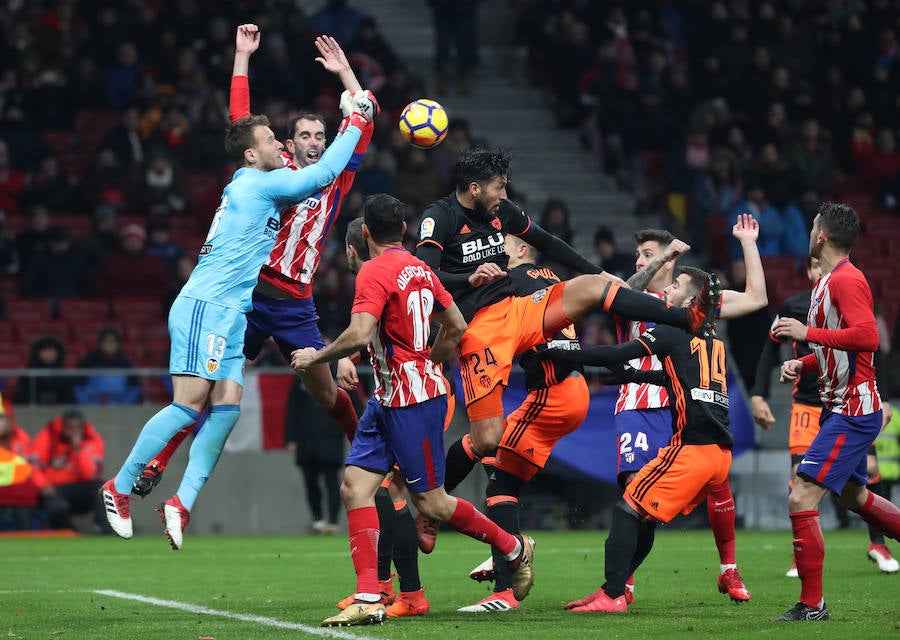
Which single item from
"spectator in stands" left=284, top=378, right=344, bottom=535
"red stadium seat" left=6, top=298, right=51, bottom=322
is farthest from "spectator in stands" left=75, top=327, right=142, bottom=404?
"red stadium seat" left=6, top=298, right=51, bottom=322

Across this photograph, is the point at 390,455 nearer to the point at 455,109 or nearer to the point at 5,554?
the point at 5,554

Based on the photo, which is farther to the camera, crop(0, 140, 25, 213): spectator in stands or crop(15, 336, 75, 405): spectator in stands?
crop(0, 140, 25, 213): spectator in stands

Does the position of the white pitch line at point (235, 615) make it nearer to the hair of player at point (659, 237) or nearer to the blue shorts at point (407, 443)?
the blue shorts at point (407, 443)

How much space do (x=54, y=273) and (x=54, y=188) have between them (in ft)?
5.55

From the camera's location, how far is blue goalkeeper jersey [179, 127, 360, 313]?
345 inches

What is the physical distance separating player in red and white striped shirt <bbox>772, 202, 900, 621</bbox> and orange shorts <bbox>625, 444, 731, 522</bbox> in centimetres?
60

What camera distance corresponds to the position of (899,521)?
864 cm

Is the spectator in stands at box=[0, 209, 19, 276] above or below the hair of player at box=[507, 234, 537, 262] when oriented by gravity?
above

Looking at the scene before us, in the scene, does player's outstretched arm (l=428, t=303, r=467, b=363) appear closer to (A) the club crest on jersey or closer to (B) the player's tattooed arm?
(A) the club crest on jersey

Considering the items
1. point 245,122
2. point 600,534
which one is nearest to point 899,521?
point 245,122

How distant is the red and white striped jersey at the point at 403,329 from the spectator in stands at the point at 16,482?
29.2 ft

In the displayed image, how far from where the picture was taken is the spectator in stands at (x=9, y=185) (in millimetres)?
19672

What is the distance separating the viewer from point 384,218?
26.7 ft

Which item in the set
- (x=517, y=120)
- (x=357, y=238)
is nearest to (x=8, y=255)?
(x=517, y=120)
